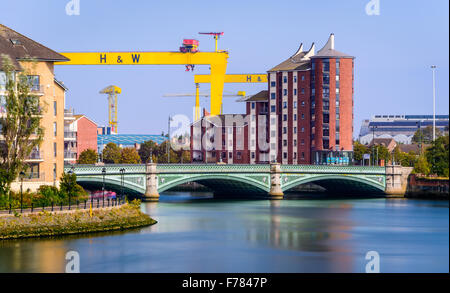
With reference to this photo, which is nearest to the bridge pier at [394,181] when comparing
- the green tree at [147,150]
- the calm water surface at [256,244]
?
the calm water surface at [256,244]

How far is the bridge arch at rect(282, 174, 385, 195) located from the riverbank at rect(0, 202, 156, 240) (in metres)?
47.7

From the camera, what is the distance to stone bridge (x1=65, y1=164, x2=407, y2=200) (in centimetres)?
9900

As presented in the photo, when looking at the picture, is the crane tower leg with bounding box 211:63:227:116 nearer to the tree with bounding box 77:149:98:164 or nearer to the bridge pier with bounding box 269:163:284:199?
the bridge pier with bounding box 269:163:284:199

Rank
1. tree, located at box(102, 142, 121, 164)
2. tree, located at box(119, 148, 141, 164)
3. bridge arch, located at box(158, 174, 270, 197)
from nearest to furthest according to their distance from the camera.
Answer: bridge arch, located at box(158, 174, 270, 197)
tree, located at box(119, 148, 141, 164)
tree, located at box(102, 142, 121, 164)

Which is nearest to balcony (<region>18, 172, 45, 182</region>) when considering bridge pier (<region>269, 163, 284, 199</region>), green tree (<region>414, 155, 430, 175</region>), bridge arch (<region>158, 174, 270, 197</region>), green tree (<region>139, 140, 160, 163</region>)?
bridge arch (<region>158, 174, 270, 197</region>)

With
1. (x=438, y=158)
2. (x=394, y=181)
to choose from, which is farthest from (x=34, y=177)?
(x=438, y=158)

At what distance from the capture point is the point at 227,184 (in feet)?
390

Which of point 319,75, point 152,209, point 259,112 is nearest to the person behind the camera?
point 152,209

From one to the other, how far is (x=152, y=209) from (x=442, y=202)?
42.1m

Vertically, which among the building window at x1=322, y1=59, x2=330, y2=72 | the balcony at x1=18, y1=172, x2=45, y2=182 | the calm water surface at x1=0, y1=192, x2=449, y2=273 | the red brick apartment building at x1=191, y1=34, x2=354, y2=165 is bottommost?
the calm water surface at x1=0, y1=192, x2=449, y2=273

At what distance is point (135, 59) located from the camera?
383ft

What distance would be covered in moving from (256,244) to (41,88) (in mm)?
26046
